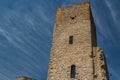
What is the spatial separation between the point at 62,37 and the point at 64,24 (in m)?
1.48

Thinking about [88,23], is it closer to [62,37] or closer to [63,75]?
[62,37]

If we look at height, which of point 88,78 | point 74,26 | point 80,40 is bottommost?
point 88,78

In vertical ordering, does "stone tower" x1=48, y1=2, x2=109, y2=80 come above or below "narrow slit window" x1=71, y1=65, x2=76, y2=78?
above

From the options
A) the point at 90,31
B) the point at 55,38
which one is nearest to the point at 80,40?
the point at 90,31

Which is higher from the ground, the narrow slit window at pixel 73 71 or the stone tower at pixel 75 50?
the stone tower at pixel 75 50

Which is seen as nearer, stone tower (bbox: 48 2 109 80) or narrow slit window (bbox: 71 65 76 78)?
stone tower (bbox: 48 2 109 80)

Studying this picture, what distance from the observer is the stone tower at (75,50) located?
1622 centimetres

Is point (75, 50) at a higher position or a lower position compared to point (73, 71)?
→ higher

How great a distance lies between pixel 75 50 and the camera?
688 inches

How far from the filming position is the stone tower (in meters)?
16.2

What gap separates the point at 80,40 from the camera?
17.9 metres

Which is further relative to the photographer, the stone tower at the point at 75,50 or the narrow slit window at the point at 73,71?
the narrow slit window at the point at 73,71

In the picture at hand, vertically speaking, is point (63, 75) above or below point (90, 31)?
below

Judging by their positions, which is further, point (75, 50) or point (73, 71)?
point (75, 50)
